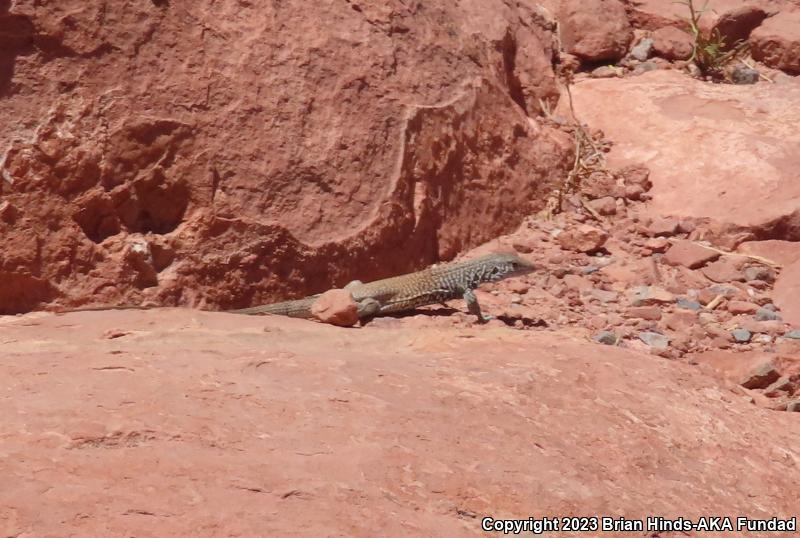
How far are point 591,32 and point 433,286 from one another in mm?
3364

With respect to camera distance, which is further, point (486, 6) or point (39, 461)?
point (486, 6)

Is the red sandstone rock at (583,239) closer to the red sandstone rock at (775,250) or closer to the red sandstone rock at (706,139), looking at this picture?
the red sandstone rock at (706,139)

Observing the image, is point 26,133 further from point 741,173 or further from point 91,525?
point 741,173

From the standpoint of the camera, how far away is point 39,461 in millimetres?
2904

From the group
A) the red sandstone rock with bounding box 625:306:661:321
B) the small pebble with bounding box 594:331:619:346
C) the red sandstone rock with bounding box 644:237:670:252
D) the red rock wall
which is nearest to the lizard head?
the red rock wall

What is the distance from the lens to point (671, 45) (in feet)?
28.0

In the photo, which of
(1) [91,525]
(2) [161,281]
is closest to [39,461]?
(1) [91,525]

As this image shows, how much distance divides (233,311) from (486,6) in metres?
3.12

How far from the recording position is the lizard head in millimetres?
6070

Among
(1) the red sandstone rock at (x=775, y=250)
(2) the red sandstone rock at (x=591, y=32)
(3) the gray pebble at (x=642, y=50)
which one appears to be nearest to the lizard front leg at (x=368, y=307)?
(1) the red sandstone rock at (x=775, y=250)

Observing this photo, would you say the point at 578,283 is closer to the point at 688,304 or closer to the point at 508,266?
the point at 508,266

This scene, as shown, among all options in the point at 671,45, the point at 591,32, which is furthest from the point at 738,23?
the point at 591,32

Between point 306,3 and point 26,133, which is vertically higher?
point 306,3

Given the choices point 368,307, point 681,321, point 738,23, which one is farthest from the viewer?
point 738,23
